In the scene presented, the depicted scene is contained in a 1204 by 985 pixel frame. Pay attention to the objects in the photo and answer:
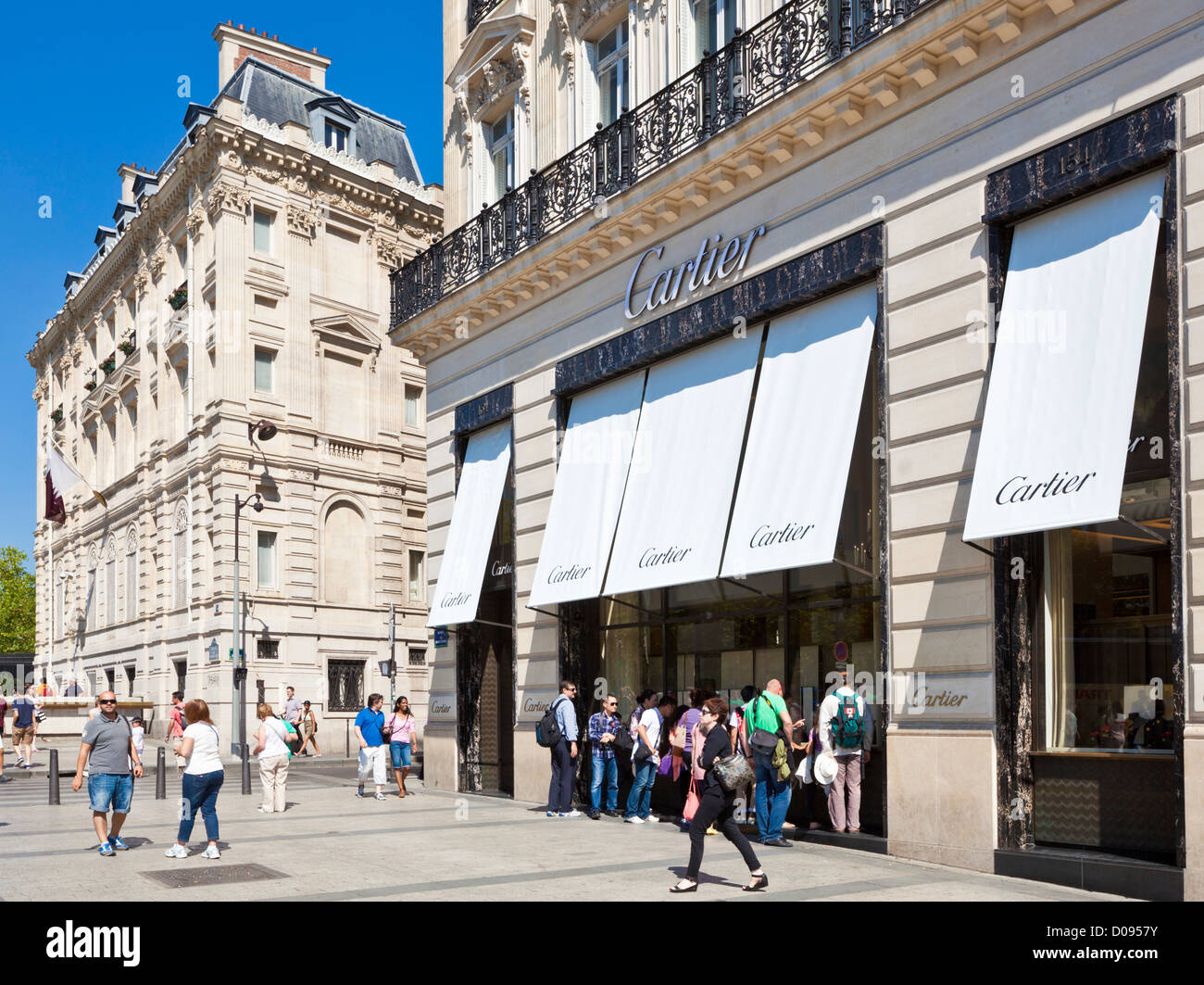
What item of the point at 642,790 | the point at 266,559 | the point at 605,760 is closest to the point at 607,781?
the point at 605,760

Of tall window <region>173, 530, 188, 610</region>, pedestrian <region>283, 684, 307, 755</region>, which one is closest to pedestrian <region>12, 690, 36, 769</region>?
pedestrian <region>283, 684, 307, 755</region>

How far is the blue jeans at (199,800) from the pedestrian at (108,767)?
1403 millimetres

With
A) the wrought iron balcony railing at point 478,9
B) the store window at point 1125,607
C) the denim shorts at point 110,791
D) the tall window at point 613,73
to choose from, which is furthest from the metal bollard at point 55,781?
the store window at point 1125,607

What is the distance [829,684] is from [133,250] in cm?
4386

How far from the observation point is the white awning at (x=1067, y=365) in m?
10.8

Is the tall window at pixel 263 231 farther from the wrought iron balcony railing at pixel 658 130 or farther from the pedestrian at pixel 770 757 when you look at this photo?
the pedestrian at pixel 770 757

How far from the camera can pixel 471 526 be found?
2156cm

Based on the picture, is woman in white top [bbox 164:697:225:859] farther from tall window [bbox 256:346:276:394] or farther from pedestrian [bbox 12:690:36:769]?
tall window [bbox 256:346:276:394]

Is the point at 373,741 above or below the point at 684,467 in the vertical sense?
below

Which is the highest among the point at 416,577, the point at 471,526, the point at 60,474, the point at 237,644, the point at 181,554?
the point at 60,474

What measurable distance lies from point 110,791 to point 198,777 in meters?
1.93

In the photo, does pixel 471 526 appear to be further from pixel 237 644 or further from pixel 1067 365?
pixel 237 644

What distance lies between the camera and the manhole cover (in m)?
11.2
